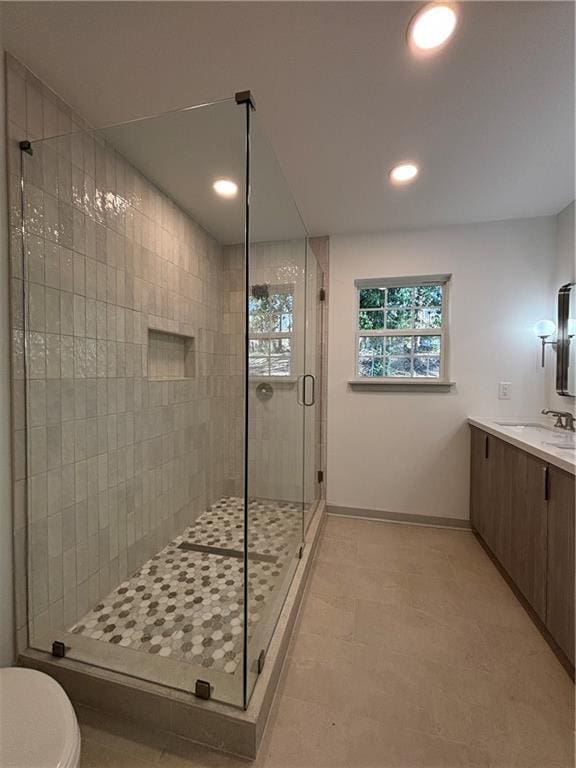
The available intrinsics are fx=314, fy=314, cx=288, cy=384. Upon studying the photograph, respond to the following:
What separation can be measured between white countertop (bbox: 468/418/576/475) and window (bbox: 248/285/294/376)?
4.46ft

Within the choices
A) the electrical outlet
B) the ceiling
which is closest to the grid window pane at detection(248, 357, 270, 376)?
the ceiling

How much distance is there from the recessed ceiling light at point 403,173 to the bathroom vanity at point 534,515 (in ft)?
5.46

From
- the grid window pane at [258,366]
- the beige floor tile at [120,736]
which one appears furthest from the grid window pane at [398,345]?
the beige floor tile at [120,736]

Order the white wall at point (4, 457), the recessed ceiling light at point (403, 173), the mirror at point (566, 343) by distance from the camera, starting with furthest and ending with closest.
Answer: the mirror at point (566, 343)
the recessed ceiling light at point (403, 173)
the white wall at point (4, 457)

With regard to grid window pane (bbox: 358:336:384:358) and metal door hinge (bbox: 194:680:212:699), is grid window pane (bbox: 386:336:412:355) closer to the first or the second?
grid window pane (bbox: 358:336:384:358)

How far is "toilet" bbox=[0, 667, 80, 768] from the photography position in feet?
2.33

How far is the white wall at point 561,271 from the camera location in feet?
7.07

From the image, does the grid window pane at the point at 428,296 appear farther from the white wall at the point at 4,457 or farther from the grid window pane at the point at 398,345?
the white wall at the point at 4,457

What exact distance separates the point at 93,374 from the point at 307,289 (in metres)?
1.48

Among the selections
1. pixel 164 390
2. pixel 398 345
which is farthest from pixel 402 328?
pixel 164 390

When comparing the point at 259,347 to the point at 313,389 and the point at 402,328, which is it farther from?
the point at 402,328

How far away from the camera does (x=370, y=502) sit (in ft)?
8.86

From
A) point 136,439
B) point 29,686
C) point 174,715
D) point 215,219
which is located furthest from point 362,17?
point 174,715

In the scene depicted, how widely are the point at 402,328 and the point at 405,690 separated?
7.58 feet
